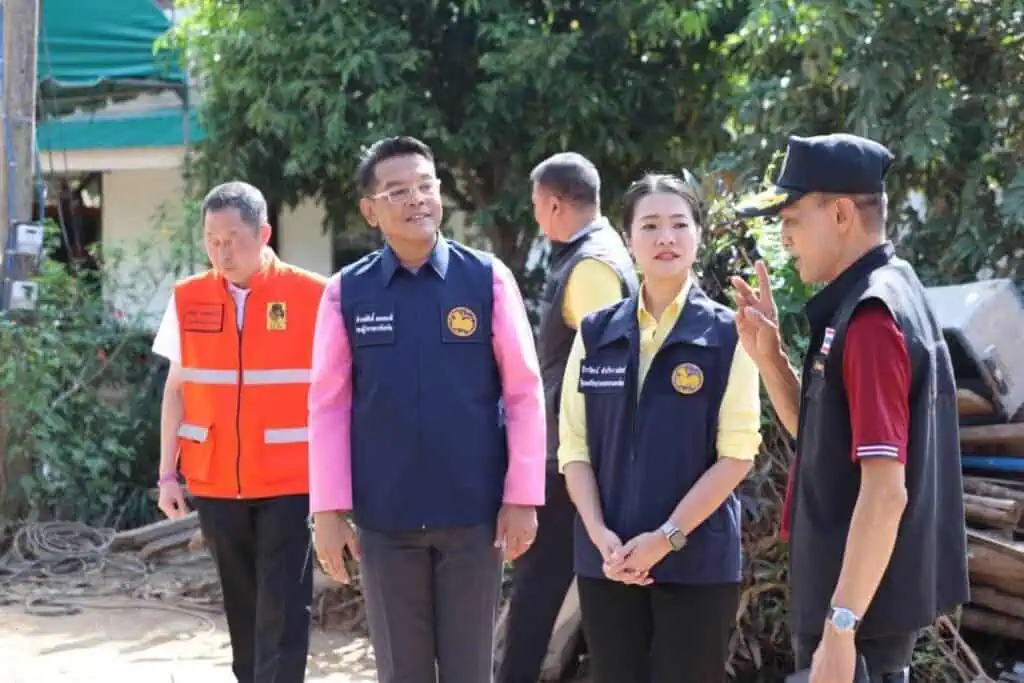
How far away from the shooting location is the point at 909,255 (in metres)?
7.25

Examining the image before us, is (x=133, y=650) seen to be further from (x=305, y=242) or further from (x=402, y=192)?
(x=305, y=242)

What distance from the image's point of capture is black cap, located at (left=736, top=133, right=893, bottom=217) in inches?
119

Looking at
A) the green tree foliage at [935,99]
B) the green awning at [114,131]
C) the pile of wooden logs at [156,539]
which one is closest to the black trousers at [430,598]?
the green tree foliage at [935,99]

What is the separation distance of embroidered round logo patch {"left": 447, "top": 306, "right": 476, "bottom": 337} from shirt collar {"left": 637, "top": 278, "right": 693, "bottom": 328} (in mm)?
474

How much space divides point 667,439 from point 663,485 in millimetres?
125

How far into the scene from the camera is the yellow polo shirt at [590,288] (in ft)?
15.9

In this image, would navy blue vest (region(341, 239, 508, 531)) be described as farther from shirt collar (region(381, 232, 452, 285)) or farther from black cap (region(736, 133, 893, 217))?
black cap (region(736, 133, 893, 217))

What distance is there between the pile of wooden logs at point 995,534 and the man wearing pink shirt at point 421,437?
220 cm

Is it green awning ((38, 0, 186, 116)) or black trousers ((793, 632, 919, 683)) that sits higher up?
green awning ((38, 0, 186, 116))

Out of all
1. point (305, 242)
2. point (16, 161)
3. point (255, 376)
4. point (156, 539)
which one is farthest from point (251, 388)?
point (305, 242)

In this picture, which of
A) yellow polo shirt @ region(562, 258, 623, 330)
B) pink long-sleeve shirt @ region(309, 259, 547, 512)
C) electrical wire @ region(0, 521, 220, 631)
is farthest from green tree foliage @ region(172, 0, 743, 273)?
pink long-sleeve shirt @ region(309, 259, 547, 512)

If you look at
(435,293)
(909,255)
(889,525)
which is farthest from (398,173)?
(909,255)

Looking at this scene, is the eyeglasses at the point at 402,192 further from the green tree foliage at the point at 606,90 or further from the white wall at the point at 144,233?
the white wall at the point at 144,233

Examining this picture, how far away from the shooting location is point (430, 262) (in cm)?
398
